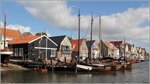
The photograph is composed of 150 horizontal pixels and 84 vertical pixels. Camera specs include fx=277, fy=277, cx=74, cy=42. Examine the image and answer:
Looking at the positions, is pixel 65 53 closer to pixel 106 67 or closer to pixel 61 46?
pixel 61 46

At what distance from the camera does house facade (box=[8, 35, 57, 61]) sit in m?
56.8

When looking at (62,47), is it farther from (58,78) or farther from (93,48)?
(58,78)

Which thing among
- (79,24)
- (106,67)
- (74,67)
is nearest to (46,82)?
(74,67)

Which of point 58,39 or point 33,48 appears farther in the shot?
point 58,39

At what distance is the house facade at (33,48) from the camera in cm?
5678

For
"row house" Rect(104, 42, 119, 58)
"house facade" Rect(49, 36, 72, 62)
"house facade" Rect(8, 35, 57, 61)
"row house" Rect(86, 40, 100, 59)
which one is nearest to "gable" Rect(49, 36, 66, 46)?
"house facade" Rect(49, 36, 72, 62)

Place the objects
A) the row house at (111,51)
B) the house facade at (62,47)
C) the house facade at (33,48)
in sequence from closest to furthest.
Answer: the house facade at (33,48) < the house facade at (62,47) < the row house at (111,51)

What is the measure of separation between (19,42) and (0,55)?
15.5 meters

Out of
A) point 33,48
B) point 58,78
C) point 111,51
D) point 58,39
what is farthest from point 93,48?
point 58,78

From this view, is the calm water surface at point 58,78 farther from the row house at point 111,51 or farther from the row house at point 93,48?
the row house at point 111,51

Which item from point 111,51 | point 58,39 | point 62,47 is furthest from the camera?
point 111,51

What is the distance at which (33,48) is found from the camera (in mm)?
57188

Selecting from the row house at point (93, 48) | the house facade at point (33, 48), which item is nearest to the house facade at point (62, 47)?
the house facade at point (33, 48)

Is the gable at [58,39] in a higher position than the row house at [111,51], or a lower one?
higher
